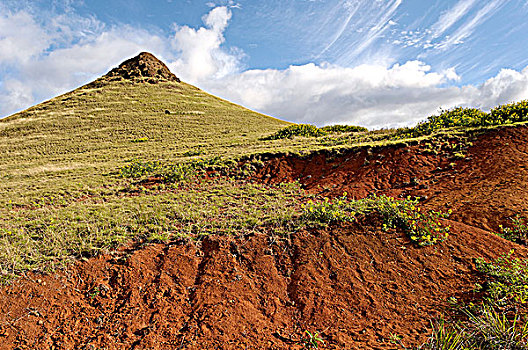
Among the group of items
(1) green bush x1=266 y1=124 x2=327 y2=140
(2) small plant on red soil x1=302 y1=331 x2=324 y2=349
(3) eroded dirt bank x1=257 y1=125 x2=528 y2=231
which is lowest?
(2) small plant on red soil x1=302 y1=331 x2=324 y2=349

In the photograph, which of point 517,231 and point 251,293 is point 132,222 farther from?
point 517,231

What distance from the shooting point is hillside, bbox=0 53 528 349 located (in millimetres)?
3965

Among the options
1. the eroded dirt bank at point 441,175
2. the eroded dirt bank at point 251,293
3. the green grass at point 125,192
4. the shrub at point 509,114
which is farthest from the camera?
the shrub at point 509,114

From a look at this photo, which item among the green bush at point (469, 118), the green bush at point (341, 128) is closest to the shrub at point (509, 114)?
the green bush at point (469, 118)

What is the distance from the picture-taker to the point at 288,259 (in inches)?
207

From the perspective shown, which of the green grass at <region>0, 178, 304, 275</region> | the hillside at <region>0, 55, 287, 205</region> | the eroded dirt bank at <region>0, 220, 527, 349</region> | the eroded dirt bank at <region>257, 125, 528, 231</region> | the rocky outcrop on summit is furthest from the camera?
the rocky outcrop on summit

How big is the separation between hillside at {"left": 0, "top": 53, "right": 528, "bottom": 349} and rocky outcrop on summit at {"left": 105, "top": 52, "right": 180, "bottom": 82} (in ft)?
146

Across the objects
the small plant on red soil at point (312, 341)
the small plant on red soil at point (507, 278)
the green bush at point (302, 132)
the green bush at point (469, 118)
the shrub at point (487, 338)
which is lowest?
the small plant on red soil at point (312, 341)

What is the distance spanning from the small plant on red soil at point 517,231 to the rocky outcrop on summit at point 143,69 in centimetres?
5292

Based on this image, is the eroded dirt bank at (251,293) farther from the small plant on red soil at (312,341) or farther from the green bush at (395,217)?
the green bush at (395,217)

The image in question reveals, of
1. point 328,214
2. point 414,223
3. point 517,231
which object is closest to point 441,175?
point 517,231

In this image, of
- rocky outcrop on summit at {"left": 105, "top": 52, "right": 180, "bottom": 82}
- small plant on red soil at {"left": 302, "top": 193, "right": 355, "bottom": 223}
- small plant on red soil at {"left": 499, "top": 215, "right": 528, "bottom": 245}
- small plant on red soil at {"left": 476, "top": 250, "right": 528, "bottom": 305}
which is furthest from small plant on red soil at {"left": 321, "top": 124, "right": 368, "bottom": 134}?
rocky outcrop on summit at {"left": 105, "top": 52, "right": 180, "bottom": 82}

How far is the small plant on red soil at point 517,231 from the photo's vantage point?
218 inches

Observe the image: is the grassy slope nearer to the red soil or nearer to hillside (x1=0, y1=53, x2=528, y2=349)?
hillside (x1=0, y1=53, x2=528, y2=349)
